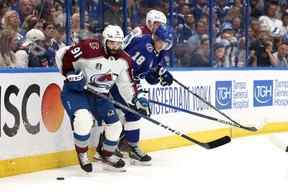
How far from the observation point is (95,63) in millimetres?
5266

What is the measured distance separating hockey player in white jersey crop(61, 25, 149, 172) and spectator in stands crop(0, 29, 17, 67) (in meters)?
0.50

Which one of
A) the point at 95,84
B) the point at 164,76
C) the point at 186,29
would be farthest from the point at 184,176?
the point at 186,29

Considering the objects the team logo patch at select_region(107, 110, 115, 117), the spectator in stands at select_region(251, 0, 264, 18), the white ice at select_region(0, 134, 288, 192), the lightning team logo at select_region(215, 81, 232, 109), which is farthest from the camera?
the spectator in stands at select_region(251, 0, 264, 18)

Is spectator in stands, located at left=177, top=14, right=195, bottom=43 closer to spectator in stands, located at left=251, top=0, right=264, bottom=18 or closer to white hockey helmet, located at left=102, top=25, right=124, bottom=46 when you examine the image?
spectator in stands, located at left=251, top=0, right=264, bottom=18

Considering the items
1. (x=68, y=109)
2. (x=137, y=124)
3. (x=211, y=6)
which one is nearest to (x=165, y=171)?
(x=137, y=124)

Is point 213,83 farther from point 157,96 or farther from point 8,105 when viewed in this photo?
point 8,105

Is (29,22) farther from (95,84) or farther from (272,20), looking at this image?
(272,20)

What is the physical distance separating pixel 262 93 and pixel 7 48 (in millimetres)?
3976

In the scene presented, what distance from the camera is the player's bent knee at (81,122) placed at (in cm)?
510

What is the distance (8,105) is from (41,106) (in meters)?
0.39

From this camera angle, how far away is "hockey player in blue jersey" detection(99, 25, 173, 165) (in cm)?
573

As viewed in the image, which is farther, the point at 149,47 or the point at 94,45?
the point at 149,47

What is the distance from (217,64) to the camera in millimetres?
8008

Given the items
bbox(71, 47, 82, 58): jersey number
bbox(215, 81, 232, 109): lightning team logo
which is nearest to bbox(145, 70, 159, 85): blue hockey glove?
bbox(71, 47, 82, 58): jersey number
